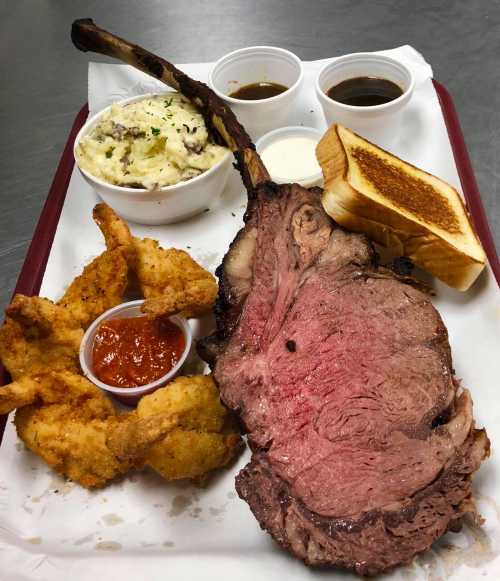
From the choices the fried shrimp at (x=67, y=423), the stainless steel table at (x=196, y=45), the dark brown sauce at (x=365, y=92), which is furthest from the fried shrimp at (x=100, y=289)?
the dark brown sauce at (x=365, y=92)

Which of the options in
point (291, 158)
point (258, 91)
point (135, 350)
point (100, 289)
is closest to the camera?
point (135, 350)

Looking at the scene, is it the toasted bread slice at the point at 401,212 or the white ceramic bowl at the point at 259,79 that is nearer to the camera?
the toasted bread slice at the point at 401,212

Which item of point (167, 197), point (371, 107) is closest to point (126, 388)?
point (167, 197)

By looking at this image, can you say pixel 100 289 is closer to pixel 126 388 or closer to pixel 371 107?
pixel 126 388

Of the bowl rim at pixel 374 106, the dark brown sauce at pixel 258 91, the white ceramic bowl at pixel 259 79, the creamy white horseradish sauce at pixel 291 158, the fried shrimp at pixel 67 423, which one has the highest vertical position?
the bowl rim at pixel 374 106

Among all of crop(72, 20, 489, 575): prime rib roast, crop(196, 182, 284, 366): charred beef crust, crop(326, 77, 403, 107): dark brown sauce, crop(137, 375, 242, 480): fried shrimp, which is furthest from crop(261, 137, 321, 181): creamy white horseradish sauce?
crop(137, 375, 242, 480): fried shrimp

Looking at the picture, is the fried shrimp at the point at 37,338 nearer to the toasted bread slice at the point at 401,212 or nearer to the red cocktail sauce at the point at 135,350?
the red cocktail sauce at the point at 135,350
